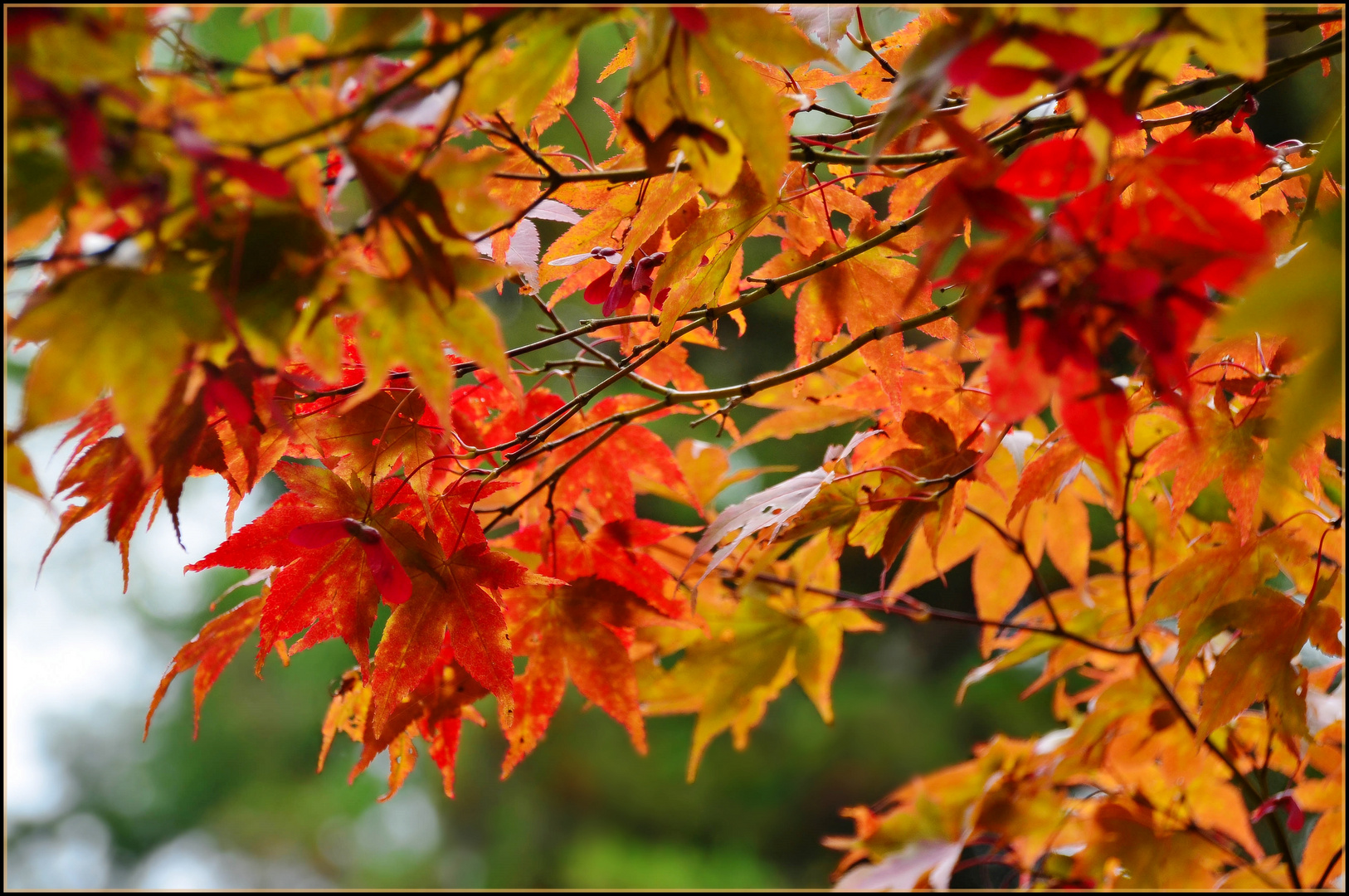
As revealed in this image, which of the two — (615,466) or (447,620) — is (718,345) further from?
(447,620)

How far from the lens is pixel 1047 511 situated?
0.98 meters

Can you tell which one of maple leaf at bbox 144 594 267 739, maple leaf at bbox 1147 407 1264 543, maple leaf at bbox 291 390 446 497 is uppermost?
maple leaf at bbox 291 390 446 497

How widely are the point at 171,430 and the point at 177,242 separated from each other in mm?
111

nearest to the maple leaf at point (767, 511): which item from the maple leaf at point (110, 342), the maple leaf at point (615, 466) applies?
the maple leaf at point (615, 466)

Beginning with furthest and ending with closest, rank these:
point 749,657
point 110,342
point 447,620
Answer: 1. point 749,657
2. point 447,620
3. point 110,342

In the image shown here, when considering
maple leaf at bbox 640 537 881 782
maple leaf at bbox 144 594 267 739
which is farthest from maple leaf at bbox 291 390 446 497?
maple leaf at bbox 640 537 881 782

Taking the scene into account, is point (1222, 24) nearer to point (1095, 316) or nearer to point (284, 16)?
point (1095, 316)

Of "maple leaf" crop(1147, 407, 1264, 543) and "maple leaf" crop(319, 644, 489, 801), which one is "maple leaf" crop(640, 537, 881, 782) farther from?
"maple leaf" crop(1147, 407, 1264, 543)

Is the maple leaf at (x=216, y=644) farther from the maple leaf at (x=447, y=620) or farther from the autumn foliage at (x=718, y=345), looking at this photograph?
the maple leaf at (x=447, y=620)

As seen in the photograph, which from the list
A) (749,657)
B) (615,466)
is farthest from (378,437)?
(749,657)

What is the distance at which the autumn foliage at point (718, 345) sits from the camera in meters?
0.30

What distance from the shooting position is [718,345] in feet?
2.31

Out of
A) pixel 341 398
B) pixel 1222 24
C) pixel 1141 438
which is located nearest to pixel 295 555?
pixel 341 398

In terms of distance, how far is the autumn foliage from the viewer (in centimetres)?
30
